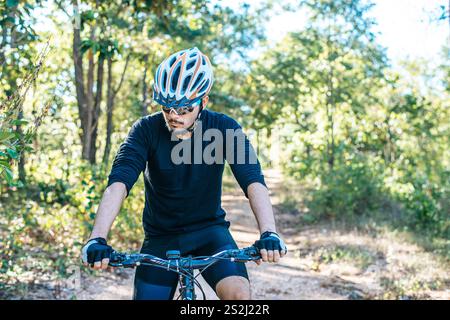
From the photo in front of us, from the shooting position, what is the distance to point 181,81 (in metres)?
3.51

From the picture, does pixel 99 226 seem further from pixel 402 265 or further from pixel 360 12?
pixel 360 12

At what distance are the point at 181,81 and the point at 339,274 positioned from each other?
6.24 m

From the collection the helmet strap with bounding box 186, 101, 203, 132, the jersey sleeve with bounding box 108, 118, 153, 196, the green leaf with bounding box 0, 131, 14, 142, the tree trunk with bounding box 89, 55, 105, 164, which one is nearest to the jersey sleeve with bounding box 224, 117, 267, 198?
the helmet strap with bounding box 186, 101, 203, 132

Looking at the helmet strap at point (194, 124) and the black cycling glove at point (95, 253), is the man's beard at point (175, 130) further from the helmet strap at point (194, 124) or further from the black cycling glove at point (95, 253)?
the black cycling glove at point (95, 253)

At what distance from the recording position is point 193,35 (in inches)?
609

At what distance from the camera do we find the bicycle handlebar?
2.94 meters

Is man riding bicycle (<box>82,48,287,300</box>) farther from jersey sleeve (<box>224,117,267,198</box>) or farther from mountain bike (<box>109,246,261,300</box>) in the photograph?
mountain bike (<box>109,246,261,300</box>)

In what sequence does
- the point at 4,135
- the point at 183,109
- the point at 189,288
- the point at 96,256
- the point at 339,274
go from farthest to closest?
the point at 339,274, the point at 4,135, the point at 183,109, the point at 189,288, the point at 96,256

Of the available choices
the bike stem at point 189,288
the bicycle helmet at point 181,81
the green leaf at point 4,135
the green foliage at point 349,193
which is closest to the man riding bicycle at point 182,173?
the bicycle helmet at point 181,81

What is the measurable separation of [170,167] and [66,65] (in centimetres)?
1323

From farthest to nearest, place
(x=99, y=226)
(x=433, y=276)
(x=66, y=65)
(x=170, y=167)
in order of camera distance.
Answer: (x=66, y=65) → (x=433, y=276) → (x=170, y=167) → (x=99, y=226)

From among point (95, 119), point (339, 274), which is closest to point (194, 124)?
point (339, 274)

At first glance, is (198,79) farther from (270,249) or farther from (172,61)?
(270,249)

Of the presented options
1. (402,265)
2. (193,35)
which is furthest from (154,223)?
(193,35)
